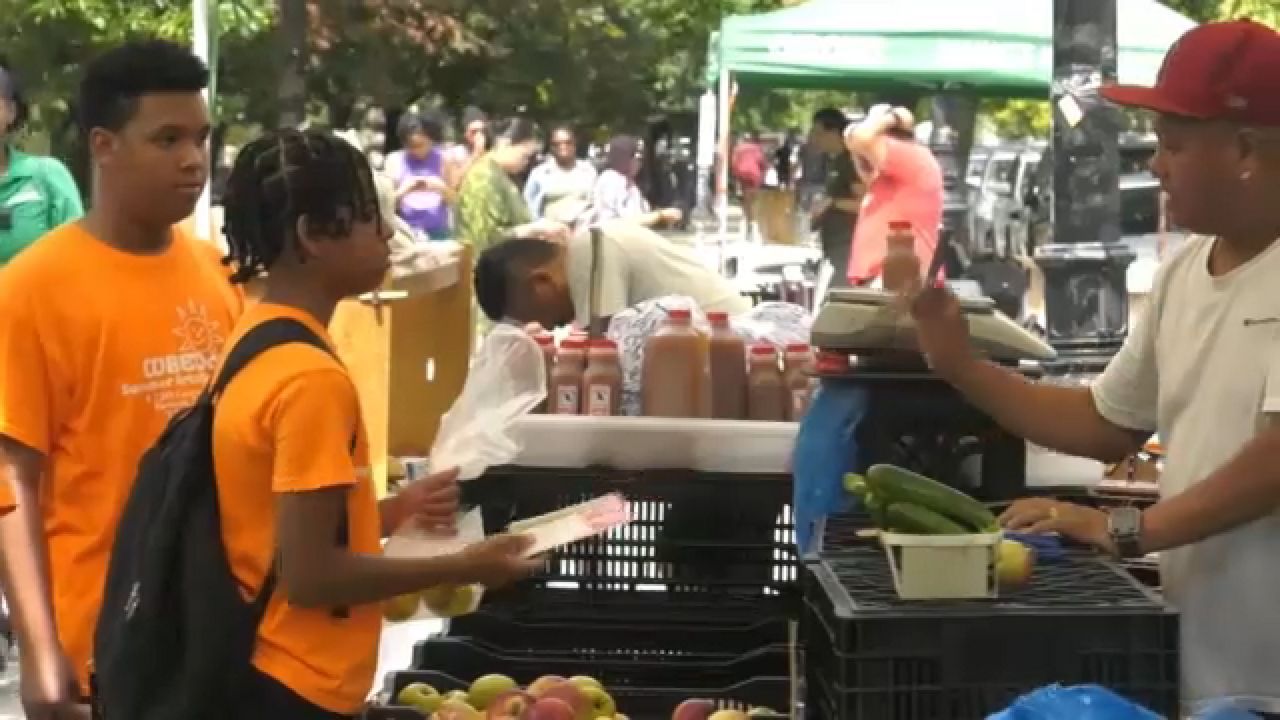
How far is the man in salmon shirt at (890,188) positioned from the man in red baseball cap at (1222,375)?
9.61 m

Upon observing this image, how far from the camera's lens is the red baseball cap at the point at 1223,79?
325cm

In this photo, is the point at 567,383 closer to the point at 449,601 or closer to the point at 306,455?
the point at 449,601

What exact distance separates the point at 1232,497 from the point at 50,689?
1.98 m

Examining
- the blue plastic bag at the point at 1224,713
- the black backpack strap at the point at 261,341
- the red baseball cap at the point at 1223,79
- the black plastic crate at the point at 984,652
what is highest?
the red baseball cap at the point at 1223,79

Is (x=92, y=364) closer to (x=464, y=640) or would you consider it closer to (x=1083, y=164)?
(x=464, y=640)

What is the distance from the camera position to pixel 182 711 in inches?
122

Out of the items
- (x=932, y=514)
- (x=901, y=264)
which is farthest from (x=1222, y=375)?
(x=901, y=264)

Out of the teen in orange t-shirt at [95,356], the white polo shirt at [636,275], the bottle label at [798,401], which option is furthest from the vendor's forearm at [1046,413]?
the white polo shirt at [636,275]

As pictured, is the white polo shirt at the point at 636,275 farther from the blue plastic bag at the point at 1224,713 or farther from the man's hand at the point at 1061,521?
the blue plastic bag at the point at 1224,713

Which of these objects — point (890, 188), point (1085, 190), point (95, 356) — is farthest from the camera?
point (890, 188)

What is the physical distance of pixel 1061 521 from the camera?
3.52m

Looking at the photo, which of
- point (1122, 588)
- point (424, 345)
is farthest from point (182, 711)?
point (424, 345)

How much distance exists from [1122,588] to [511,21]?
92.1 feet

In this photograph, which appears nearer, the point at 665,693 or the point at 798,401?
the point at 665,693
